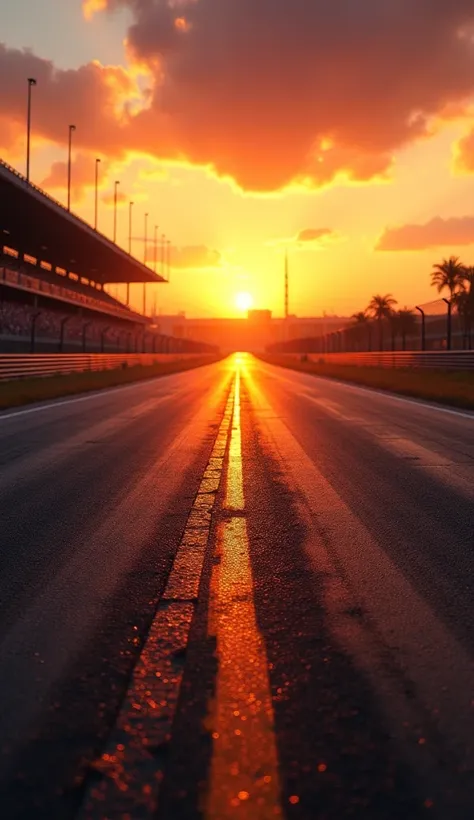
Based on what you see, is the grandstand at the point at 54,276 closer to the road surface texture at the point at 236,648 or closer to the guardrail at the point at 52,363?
Answer: the guardrail at the point at 52,363

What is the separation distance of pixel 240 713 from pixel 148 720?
0.31 m

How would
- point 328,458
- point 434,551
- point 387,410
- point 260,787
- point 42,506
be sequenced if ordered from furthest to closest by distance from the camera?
point 387,410, point 328,458, point 42,506, point 434,551, point 260,787

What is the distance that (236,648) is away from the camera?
2768mm

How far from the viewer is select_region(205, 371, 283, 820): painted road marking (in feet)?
5.97

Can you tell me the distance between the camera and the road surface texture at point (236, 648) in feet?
6.19

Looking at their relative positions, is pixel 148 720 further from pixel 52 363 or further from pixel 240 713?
pixel 52 363

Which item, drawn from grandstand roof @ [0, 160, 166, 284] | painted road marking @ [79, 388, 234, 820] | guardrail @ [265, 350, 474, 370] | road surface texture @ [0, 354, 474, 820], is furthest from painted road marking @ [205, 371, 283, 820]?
grandstand roof @ [0, 160, 166, 284]

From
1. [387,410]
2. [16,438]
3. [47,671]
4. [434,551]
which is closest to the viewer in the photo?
[47,671]

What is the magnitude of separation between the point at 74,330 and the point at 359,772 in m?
54.5

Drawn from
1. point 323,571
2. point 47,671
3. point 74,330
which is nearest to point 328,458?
point 323,571

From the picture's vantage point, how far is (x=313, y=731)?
2.15 meters

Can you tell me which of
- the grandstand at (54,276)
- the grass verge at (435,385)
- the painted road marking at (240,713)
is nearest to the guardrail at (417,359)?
the grass verge at (435,385)

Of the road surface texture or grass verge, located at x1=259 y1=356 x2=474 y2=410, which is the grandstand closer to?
grass verge, located at x1=259 y1=356 x2=474 y2=410

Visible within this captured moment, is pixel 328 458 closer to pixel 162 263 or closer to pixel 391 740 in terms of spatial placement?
pixel 391 740
